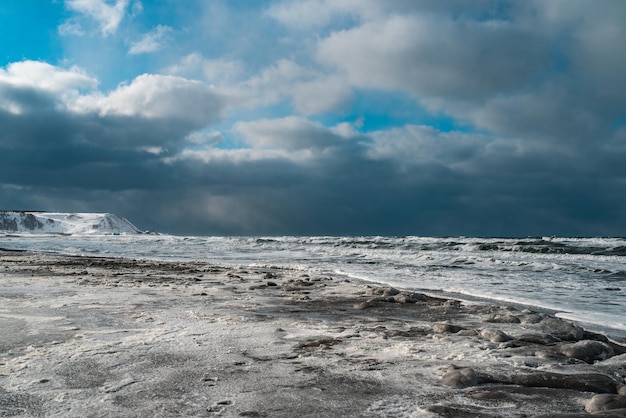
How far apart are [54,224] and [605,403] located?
116 meters

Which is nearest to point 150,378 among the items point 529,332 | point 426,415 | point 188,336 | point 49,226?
point 188,336

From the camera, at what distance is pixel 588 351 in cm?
452

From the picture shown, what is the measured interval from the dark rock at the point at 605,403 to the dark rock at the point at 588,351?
1370mm

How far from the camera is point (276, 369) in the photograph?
12.5 feet

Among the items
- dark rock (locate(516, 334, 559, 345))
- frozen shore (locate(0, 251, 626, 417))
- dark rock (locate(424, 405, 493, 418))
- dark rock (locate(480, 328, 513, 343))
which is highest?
dark rock (locate(480, 328, 513, 343))

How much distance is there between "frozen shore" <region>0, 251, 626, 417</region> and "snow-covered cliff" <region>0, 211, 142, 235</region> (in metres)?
101

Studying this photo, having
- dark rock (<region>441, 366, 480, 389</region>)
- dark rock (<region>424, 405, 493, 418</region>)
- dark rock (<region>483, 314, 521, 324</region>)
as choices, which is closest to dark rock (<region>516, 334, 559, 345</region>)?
dark rock (<region>483, 314, 521, 324</region>)

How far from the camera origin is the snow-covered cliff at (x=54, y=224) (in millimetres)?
101250

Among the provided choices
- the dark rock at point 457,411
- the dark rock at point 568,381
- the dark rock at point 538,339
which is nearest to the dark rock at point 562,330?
the dark rock at point 538,339

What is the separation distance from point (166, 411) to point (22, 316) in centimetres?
399

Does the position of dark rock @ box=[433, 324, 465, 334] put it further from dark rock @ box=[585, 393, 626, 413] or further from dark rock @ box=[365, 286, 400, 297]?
dark rock @ box=[365, 286, 400, 297]

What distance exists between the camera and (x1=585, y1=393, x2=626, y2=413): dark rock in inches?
118

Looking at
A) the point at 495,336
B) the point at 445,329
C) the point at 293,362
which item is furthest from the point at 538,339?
the point at 293,362

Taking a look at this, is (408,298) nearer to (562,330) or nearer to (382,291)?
(382,291)
